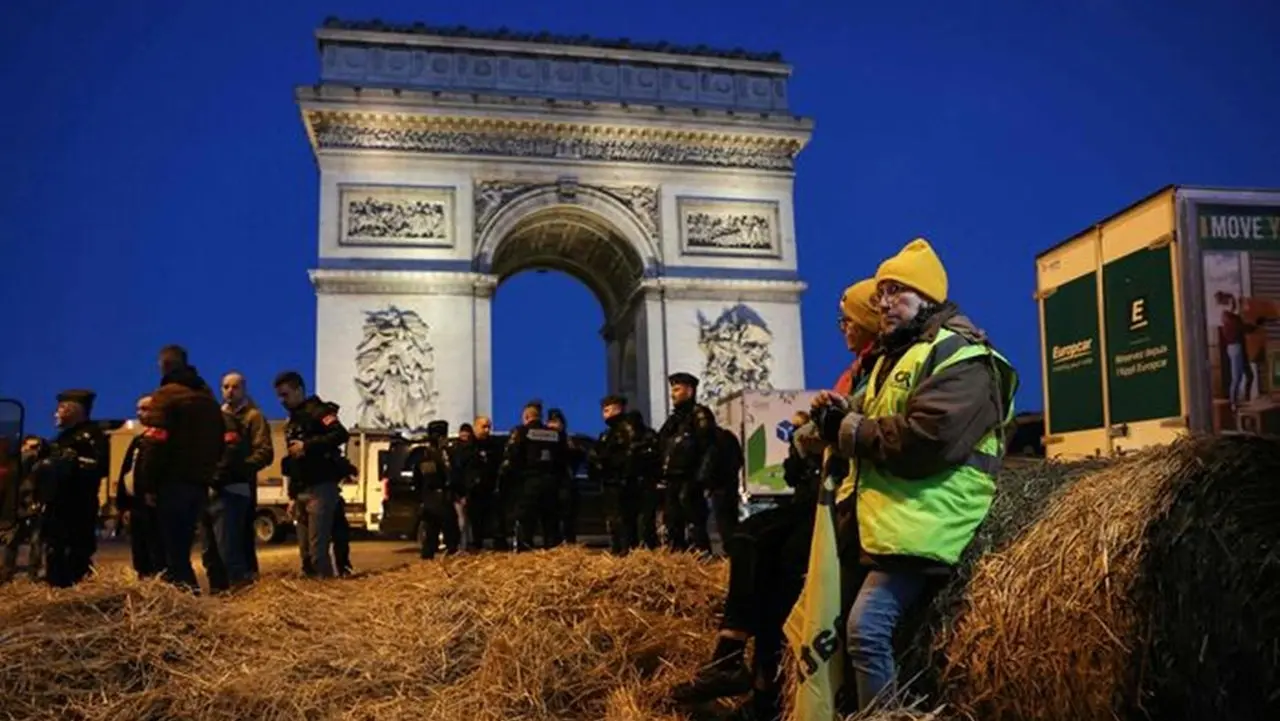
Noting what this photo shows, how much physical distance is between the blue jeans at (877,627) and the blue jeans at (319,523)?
18.4 feet

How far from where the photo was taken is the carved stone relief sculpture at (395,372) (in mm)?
21125

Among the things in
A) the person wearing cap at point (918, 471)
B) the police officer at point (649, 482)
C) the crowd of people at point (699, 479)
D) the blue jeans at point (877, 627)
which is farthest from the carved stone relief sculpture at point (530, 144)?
the blue jeans at point (877, 627)

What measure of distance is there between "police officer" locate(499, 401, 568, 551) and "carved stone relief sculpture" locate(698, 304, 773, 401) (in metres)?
12.3

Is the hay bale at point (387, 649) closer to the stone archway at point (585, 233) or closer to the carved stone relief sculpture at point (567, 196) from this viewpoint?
the stone archway at point (585, 233)

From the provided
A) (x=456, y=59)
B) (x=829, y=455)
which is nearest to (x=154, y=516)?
(x=829, y=455)

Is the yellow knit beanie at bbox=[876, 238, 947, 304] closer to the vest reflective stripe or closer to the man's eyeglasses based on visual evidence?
the man's eyeglasses

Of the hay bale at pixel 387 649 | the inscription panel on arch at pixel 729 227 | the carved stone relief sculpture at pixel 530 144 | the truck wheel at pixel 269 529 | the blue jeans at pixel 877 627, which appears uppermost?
the carved stone relief sculpture at pixel 530 144

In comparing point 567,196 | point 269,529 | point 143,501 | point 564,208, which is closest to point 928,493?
point 143,501

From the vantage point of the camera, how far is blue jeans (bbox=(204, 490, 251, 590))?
7297 mm

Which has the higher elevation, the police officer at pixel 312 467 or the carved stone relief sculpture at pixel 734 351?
the carved stone relief sculpture at pixel 734 351

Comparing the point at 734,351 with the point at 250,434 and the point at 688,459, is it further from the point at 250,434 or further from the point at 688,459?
the point at 250,434

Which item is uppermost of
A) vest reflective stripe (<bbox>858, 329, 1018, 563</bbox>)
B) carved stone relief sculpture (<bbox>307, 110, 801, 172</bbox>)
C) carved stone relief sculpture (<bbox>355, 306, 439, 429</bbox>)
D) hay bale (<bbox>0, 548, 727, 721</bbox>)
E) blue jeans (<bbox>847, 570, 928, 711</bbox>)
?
carved stone relief sculpture (<bbox>307, 110, 801, 172</bbox>)

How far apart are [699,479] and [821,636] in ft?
18.7

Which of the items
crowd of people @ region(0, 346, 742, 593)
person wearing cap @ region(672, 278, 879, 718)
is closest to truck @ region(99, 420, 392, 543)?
crowd of people @ region(0, 346, 742, 593)
